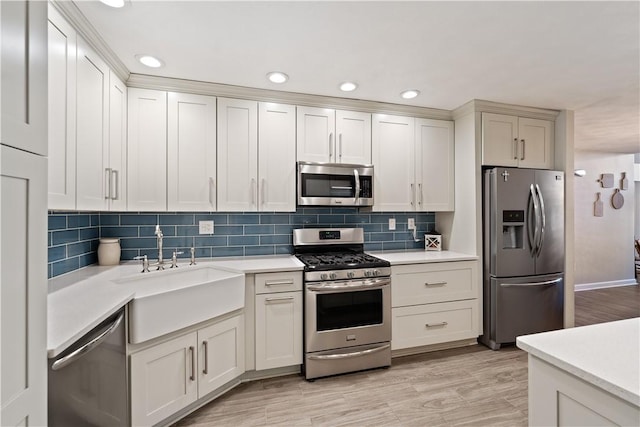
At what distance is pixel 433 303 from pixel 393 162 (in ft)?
4.60

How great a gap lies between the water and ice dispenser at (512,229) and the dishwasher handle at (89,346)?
3104 millimetres

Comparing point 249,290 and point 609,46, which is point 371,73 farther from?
point 249,290

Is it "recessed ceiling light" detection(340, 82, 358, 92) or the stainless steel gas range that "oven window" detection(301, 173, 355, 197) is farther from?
"recessed ceiling light" detection(340, 82, 358, 92)

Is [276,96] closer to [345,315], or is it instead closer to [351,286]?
[351,286]

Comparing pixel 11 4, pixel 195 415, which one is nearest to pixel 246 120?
pixel 11 4

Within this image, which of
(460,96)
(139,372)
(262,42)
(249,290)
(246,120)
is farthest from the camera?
(460,96)

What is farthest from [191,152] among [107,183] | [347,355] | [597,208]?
[597,208]

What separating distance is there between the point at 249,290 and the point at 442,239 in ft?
7.33

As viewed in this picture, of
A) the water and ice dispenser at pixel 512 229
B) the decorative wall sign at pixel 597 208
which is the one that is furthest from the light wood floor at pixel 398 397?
the decorative wall sign at pixel 597 208

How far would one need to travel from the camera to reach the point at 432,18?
1.64m

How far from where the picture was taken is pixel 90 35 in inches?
67.5

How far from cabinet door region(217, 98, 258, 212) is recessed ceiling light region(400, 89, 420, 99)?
4.36 feet

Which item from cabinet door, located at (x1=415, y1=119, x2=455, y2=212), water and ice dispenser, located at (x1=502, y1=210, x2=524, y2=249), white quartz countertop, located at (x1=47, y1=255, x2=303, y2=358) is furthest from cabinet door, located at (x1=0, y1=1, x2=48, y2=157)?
water and ice dispenser, located at (x1=502, y1=210, x2=524, y2=249)

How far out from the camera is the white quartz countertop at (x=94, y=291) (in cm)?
110
